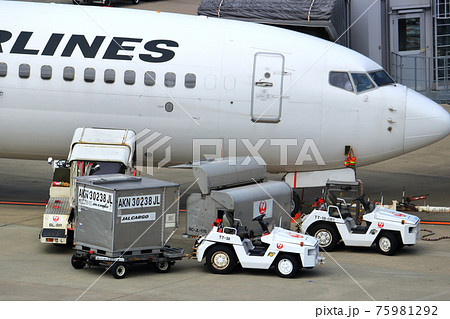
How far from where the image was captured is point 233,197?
1770 cm


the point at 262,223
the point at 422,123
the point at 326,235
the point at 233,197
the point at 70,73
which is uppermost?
the point at 70,73

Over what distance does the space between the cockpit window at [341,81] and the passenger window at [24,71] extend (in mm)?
7804

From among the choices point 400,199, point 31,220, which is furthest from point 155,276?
point 400,199

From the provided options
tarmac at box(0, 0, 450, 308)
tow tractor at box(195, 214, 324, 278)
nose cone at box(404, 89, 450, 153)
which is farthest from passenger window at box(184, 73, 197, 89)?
nose cone at box(404, 89, 450, 153)

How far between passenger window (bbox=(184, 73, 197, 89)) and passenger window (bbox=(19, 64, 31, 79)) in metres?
4.04

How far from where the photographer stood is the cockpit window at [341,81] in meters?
21.5

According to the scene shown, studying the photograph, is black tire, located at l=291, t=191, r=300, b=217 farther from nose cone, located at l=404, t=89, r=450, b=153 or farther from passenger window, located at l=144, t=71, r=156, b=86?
passenger window, located at l=144, t=71, r=156, b=86

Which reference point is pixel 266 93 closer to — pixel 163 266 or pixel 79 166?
pixel 79 166

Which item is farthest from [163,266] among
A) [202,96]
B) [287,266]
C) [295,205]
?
[295,205]

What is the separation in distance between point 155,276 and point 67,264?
2039 mm

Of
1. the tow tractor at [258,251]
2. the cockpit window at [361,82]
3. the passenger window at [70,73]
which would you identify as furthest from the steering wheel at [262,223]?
the passenger window at [70,73]

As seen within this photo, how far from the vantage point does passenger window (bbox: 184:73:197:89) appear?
70.2ft

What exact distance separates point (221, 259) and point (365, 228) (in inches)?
157

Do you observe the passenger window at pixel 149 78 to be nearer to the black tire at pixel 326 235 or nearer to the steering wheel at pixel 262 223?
the steering wheel at pixel 262 223
